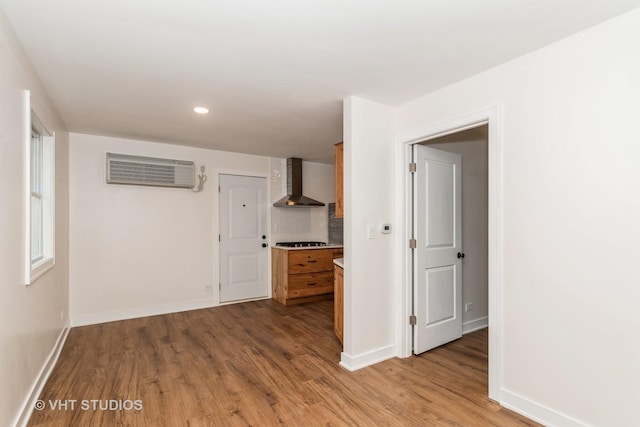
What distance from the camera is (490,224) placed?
7.53 ft

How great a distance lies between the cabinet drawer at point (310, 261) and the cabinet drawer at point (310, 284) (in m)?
0.08

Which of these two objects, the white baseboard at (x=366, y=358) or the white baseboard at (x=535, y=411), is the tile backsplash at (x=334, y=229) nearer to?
the white baseboard at (x=366, y=358)

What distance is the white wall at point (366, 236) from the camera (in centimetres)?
274

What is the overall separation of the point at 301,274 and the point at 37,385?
3178 millimetres

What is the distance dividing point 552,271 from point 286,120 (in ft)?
8.71

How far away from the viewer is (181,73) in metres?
2.33

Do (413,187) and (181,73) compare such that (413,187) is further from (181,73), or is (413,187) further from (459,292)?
(181,73)

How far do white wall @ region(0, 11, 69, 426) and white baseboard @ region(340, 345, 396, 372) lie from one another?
2.16 m

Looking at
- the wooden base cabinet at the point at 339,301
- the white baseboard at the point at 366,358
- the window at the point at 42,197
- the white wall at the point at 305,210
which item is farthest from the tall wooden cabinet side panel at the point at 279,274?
the window at the point at 42,197

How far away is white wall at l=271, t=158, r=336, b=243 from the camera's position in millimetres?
5418

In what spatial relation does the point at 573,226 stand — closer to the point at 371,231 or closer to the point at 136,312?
the point at 371,231

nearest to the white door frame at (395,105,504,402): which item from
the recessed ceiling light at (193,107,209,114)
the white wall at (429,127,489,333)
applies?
the white wall at (429,127,489,333)

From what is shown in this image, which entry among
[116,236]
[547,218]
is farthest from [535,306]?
[116,236]

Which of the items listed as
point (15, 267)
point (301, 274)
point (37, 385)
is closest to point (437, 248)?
point (301, 274)
